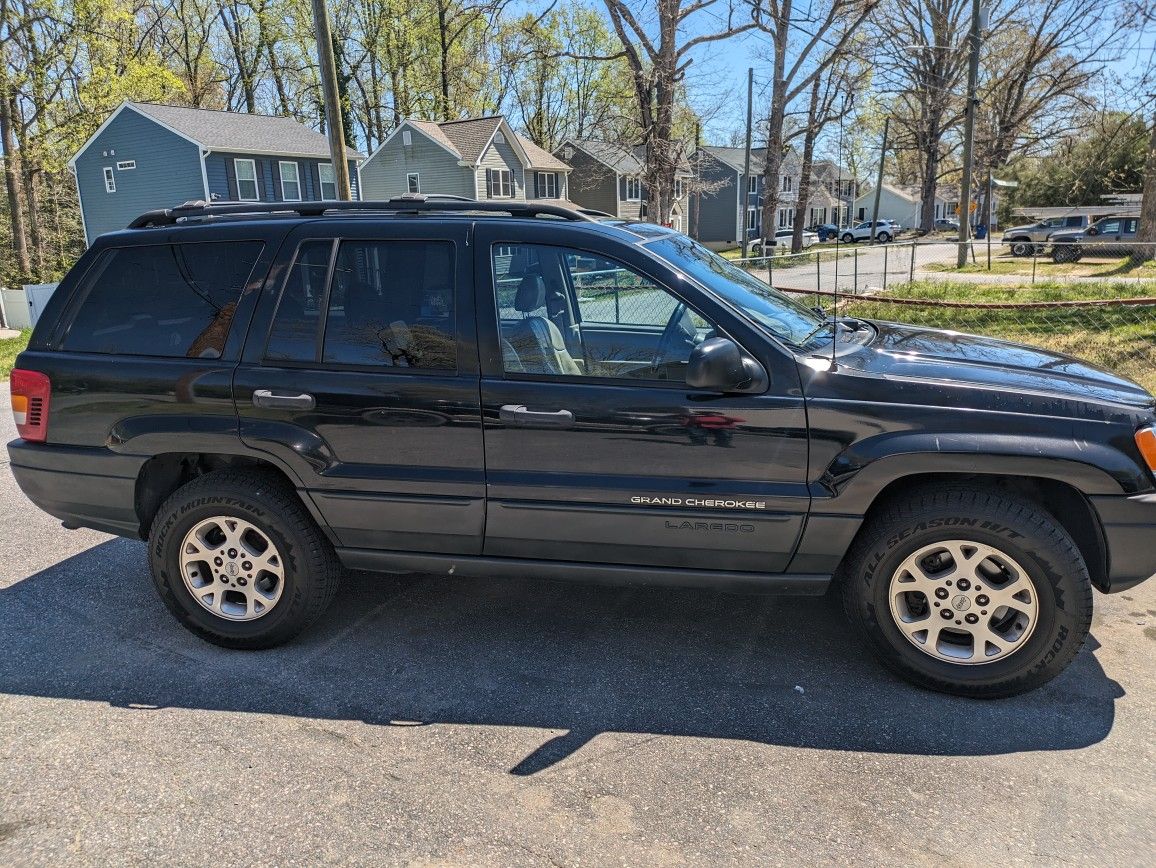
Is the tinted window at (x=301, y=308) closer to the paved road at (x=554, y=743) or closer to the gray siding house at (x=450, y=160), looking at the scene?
the paved road at (x=554, y=743)

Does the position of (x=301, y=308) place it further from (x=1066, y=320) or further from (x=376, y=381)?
(x=1066, y=320)

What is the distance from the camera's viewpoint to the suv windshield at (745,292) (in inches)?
134

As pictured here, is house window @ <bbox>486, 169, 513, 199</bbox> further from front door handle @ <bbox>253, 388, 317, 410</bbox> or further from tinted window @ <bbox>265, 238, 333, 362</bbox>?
front door handle @ <bbox>253, 388, 317, 410</bbox>

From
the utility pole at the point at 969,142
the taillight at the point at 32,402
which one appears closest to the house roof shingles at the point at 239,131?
the utility pole at the point at 969,142

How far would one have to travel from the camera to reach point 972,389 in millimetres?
3129

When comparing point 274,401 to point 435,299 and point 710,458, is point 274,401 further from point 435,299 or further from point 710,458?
point 710,458

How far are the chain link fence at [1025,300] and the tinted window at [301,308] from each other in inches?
123

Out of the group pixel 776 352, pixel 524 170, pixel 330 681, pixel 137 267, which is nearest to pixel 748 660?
pixel 776 352

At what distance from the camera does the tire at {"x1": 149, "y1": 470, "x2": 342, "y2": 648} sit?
3621 mm

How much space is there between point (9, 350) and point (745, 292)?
16.0 metres

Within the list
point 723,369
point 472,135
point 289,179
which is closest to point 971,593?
point 723,369

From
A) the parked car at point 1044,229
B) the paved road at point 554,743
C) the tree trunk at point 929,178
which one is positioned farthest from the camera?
the tree trunk at point 929,178

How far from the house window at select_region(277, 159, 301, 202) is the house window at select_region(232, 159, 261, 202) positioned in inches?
51.3

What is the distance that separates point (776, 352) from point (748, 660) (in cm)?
135
